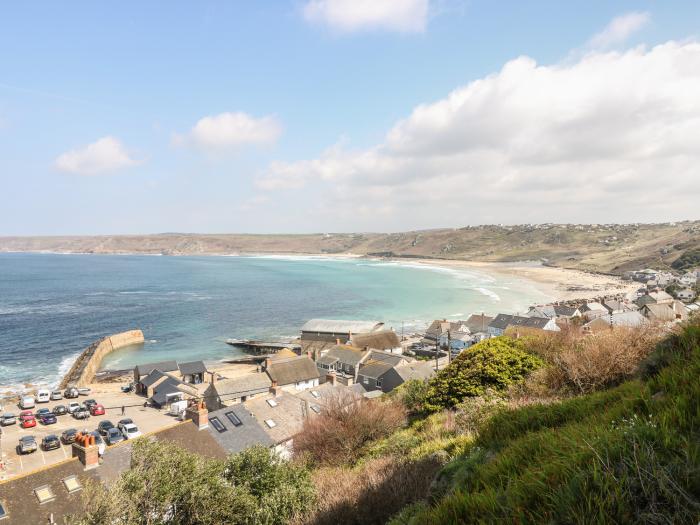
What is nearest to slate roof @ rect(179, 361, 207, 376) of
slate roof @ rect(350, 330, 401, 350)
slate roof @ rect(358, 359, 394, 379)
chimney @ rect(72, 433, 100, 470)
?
slate roof @ rect(350, 330, 401, 350)

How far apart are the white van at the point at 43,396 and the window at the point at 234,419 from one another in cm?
3212

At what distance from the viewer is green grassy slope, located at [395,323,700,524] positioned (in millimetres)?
3416

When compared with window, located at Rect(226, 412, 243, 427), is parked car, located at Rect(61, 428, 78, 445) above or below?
below

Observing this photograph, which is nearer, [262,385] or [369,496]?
[369,496]

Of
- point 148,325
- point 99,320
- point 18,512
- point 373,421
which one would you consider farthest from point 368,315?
point 18,512

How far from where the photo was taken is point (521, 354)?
786 inches

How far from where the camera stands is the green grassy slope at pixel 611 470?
3.42 meters

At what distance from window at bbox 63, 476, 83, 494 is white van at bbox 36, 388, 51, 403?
120 ft

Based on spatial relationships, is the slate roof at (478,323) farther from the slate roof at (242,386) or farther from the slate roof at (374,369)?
the slate roof at (242,386)

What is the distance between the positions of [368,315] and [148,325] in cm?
4798

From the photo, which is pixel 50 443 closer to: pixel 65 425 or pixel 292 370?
pixel 65 425

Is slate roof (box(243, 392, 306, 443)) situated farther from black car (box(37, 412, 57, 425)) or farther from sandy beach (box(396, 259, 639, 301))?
sandy beach (box(396, 259, 639, 301))

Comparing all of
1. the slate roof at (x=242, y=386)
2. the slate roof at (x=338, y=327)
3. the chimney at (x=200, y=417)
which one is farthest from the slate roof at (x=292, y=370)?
the chimney at (x=200, y=417)

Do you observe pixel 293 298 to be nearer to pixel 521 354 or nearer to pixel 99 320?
pixel 99 320
